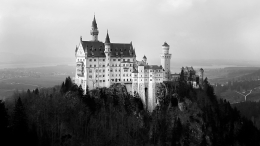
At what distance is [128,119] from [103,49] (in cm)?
1728

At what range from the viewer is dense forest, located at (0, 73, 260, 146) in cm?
5906

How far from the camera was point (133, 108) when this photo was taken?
65750mm

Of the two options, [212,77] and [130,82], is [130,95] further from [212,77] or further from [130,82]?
[212,77]

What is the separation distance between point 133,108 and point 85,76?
12.6 m

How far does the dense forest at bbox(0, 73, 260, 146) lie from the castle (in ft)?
6.04

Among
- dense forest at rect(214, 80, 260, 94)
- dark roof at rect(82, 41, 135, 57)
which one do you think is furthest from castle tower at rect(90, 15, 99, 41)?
dense forest at rect(214, 80, 260, 94)

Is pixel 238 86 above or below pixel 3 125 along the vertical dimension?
below

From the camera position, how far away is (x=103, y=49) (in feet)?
229

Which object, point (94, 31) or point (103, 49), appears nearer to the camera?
point (103, 49)

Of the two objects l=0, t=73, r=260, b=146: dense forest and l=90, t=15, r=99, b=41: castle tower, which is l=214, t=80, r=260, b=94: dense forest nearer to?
l=0, t=73, r=260, b=146: dense forest

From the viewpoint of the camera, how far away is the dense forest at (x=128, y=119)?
5906cm

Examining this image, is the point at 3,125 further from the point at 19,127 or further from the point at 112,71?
the point at 112,71

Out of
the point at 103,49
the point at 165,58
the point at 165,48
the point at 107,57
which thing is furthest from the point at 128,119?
the point at 165,48

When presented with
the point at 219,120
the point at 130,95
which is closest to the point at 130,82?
the point at 130,95
